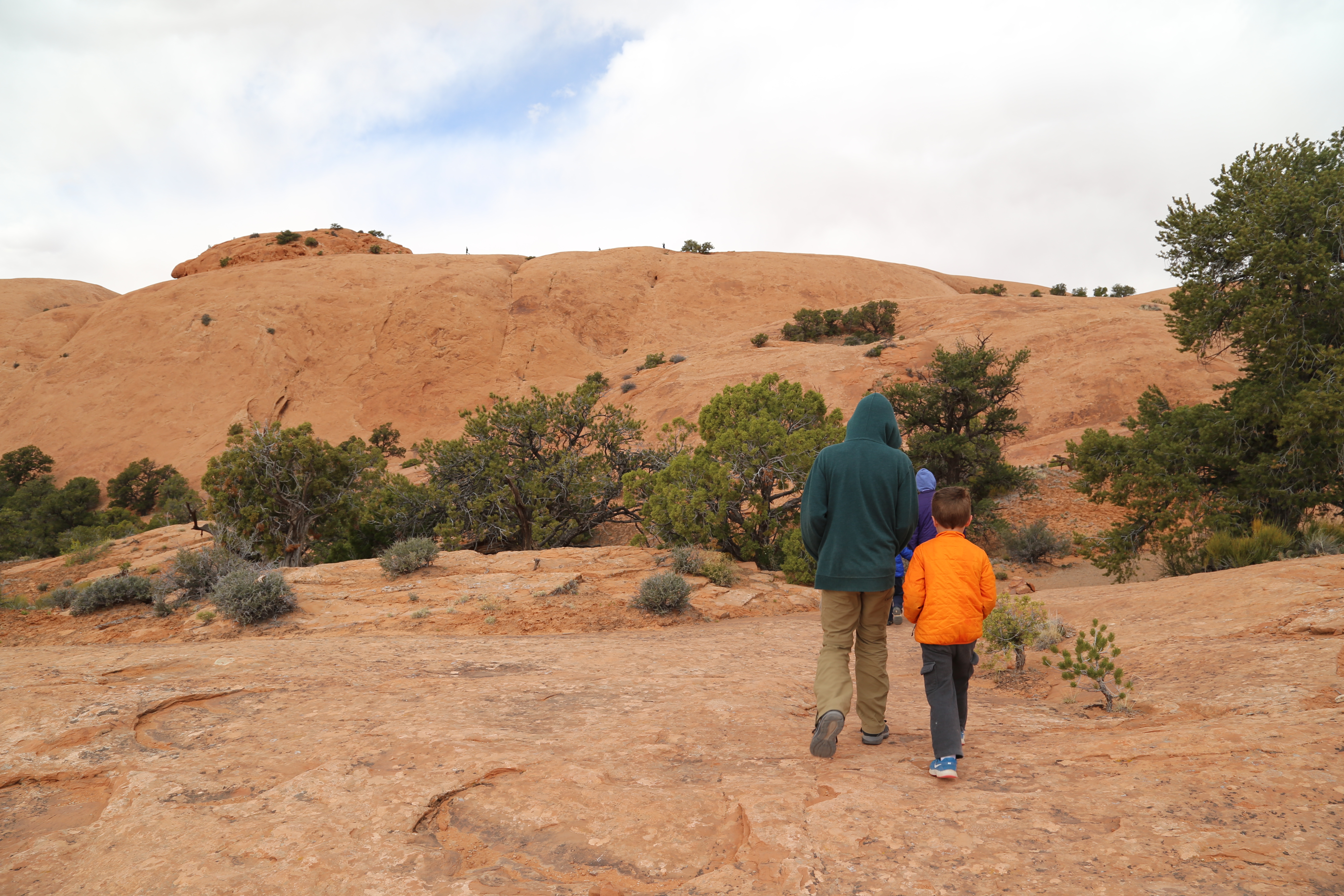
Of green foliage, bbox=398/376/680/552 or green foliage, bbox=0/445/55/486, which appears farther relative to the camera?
green foliage, bbox=0/445/55/486

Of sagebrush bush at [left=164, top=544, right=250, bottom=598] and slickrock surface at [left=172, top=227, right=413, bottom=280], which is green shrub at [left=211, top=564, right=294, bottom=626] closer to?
sagebrush bush at [left=164, top=544, right=250, bottom=598]

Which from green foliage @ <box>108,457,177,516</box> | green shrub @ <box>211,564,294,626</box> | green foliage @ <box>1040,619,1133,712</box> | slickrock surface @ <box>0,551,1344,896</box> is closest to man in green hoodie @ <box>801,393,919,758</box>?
slickrock surface @ <box>0,551,1344,896</box>

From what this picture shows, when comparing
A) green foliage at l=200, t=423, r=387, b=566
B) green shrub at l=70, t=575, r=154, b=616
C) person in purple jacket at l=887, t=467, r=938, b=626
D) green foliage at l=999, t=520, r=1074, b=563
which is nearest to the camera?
person in purple jacket at l=887, t=467, r=938, b=626

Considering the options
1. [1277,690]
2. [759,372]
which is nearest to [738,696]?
[1277,690]

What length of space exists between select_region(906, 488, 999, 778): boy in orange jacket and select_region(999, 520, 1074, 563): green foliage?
12588mm

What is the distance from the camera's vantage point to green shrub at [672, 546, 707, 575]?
10109 mm

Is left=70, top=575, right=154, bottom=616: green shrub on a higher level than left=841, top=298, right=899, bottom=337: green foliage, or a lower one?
lower

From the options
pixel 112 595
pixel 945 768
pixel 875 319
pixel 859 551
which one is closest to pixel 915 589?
pixel 859 551

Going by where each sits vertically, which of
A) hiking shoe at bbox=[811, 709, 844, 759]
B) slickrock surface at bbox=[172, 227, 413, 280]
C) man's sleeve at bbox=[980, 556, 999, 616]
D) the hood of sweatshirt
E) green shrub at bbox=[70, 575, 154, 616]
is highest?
slickrock surface at bbox=[172, 227, 413, 280]

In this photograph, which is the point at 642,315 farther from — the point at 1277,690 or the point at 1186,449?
the point at 1277,690

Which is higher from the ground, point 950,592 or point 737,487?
point 950,592

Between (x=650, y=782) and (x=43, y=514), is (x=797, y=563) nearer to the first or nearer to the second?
(x=650, y=782)

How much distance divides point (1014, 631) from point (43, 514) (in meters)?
35.0

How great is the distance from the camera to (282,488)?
44.5ft
